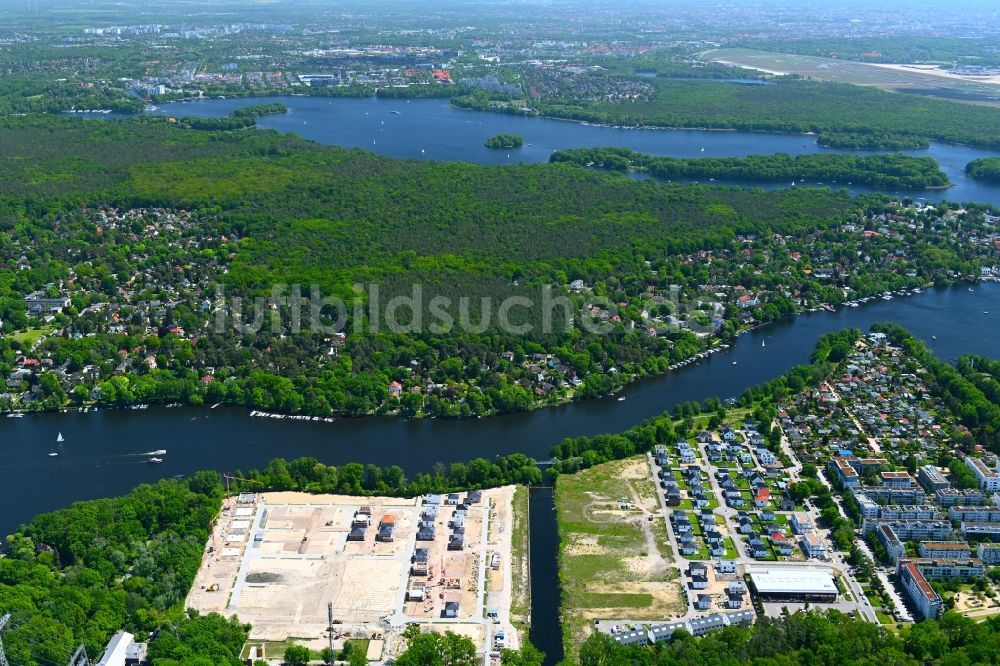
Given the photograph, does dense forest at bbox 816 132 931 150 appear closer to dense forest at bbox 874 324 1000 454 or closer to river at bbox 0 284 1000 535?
dense forest at bbox 874 324 1000 454

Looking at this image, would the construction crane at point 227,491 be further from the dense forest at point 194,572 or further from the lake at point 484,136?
the lake at point 484,136

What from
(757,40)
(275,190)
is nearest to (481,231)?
(275,190)

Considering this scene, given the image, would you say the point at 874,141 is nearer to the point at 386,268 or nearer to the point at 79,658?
the point at 386,268

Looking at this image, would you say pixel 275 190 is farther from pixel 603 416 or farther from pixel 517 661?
pixel 517 661

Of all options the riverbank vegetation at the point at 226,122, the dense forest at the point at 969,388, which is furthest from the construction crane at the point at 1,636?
the riverbank vegetation at the point at 226,122

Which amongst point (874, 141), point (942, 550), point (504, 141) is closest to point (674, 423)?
point (942, 550)

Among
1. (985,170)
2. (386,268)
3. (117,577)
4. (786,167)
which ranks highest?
(117,577)
